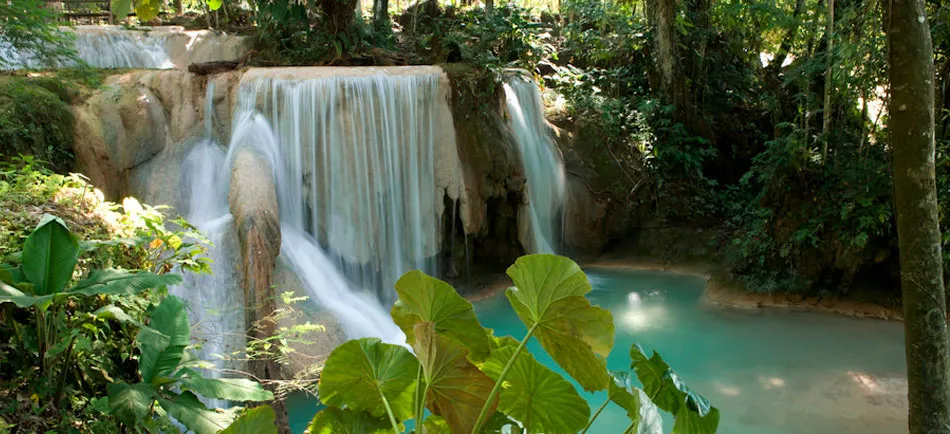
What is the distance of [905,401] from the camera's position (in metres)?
6.80

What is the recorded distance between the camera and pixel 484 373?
3.95ft

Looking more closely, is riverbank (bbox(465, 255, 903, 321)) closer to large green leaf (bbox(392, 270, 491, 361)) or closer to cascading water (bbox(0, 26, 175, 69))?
cascading water (bbox(0, 26, 175, 69))

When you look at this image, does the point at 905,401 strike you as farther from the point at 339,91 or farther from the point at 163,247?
the point at 339,91

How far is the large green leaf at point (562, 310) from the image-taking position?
1.14m

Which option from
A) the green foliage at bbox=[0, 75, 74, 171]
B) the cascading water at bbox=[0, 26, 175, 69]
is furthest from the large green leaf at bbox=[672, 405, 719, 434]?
the cascading water at bbox=[0, 26, 175, 69]

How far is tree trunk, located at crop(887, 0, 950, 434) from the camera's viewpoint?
3365 millimetres

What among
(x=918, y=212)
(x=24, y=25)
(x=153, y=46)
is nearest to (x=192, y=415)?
(x=918, y=212)

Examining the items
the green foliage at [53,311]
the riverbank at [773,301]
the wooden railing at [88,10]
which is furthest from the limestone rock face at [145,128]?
the wooden railing at [88,10]

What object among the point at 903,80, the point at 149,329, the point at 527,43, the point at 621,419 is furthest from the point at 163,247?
the point at 527,43

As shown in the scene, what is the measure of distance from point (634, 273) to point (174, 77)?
818 centimetres

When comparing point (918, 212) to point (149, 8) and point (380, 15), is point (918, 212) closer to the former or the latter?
point (149, 8)

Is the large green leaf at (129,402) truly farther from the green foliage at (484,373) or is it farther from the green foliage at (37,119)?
the green foliage at (37,119)

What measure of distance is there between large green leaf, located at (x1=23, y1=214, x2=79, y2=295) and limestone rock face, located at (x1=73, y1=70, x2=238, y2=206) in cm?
660

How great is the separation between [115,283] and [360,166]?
23.3 ft
